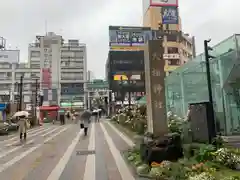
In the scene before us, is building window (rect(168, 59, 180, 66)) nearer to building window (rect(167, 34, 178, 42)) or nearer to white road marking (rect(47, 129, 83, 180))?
building window (rect(167, 34, 178, 42))

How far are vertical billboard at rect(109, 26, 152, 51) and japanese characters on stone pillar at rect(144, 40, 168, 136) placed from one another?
5440cm

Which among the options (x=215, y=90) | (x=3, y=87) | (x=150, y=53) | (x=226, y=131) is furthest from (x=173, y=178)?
(x=3, y=87)

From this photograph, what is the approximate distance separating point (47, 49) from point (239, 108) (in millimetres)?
85630

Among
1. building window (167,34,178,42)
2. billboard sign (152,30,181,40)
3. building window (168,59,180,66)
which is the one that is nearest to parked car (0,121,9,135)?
billboard sign (152,30,181,40)

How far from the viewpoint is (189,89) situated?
1662 centimetres

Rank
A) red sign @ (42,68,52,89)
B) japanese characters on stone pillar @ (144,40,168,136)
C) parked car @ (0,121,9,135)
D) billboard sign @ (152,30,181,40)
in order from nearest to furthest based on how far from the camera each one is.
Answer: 1. japanese characters on stone pillar @ (144,40,168,136)
2. parked car @ (0,121,9,135)
3. billboard sign @ (152,30,181,40)
4. red sign @ (42,68,52,89)

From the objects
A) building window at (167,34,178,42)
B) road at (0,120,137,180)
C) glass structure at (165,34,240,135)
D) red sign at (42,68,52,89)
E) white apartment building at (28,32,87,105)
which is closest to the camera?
road at (0,120,137,180)

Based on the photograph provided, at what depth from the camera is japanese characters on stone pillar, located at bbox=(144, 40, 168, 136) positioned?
31.2ft

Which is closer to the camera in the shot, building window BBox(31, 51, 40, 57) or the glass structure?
the glass structure

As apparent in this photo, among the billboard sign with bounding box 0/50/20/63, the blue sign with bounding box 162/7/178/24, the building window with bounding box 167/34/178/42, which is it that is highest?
the blue sign with bounding box 162/7/178/24

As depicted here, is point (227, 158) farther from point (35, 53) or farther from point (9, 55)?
point (35, 53)

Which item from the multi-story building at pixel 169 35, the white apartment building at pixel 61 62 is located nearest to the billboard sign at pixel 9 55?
the white apartment building at pixel 61 62

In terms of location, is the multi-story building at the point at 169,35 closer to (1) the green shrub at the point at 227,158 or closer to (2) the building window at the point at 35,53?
(2) the building window at the point at 35,53

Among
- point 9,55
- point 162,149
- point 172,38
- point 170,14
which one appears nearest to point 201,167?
point 162,149
